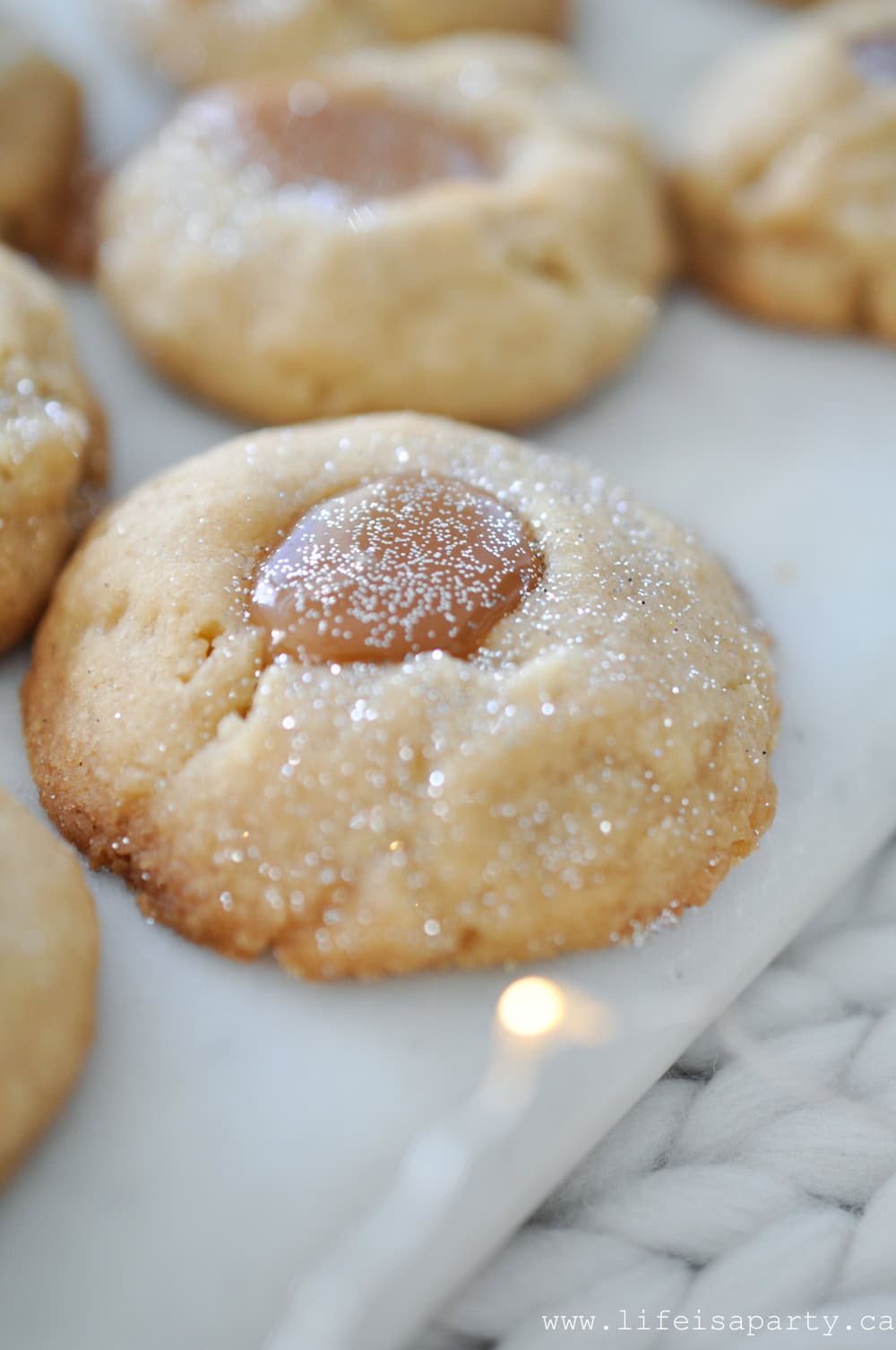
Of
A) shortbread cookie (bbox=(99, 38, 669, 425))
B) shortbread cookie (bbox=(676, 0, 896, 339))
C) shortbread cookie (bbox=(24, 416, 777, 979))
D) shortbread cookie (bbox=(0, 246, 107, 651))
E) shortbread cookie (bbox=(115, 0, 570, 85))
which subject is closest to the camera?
shortbread cookie (bbox=(24, 416, 777, 979))

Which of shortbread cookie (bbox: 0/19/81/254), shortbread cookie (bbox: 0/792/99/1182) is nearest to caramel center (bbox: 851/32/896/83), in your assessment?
shortbread cookie (bbox: 0/19/81/254)

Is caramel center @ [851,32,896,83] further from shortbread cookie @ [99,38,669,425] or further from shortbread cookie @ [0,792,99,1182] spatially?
shortbread cookie @ [0,792,99,1182]

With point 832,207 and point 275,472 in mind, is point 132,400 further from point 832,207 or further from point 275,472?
point 832,207

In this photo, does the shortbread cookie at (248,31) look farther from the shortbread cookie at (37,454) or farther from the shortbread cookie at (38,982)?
the shortbread cookie at (38,982)

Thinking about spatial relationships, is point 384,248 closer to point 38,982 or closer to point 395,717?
point 395,717

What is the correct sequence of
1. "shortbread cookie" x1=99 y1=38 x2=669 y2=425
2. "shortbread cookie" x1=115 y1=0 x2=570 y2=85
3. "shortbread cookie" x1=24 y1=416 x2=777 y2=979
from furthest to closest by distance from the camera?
"shortbread cookie" x1=115 y1=0 x2=570 y2=85 < "shortbread cookie" x1=99 y1=38 x2=669 y2=425 < "shortbread cookie" x1=24 y1=416 x2=777 y2=979

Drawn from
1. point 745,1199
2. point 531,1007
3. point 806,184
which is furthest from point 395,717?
point 806,184

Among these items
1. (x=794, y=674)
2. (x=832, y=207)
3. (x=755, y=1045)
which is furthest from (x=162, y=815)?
(x=832, y=207)
